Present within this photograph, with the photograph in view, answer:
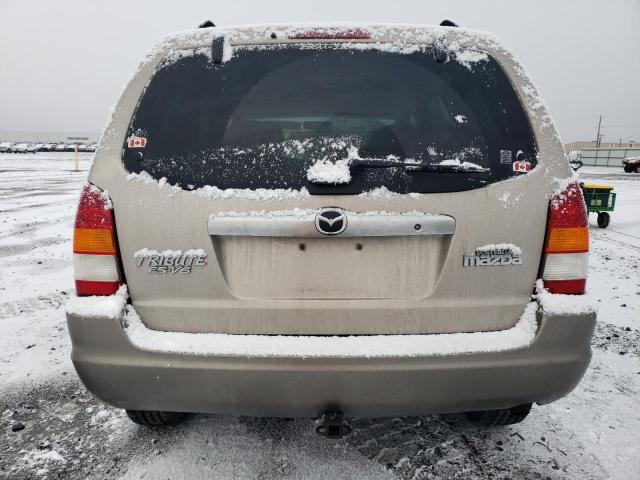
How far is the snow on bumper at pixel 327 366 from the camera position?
163cm

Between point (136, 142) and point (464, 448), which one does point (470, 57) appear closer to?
point (136, 142)

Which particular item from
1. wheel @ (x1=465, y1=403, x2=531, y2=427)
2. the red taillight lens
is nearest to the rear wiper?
the red taillight lens

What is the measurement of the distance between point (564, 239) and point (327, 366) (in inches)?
39.8

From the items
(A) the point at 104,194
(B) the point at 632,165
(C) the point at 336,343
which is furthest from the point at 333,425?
(B) the point at 632,165

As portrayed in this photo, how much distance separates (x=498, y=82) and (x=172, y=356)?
163cm

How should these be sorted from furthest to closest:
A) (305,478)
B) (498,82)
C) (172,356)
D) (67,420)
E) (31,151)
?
(31,151), (67,420), (305,478), (498,82), (172,356)

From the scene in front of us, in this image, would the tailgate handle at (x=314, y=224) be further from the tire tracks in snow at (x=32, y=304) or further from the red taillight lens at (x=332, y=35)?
the tire tracks in snow at (x=32, y=304)

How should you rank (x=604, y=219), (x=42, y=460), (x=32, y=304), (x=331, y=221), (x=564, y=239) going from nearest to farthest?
(x=331, y=221)
(x=564, y=239)
(x=42, y=460)
(x=32, y=304)
(x=604, y=219)

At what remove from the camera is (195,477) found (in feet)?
6.61

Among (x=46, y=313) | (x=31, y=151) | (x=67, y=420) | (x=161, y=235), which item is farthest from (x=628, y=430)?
(x=31, y=151)

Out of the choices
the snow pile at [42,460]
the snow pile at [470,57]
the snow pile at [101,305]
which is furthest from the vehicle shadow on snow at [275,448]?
the snow pile at [470,57]

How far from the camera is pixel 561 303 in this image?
1.70 m

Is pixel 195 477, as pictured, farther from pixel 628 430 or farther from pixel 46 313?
pixel 46 313

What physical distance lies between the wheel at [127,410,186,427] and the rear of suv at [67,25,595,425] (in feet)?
1.68
